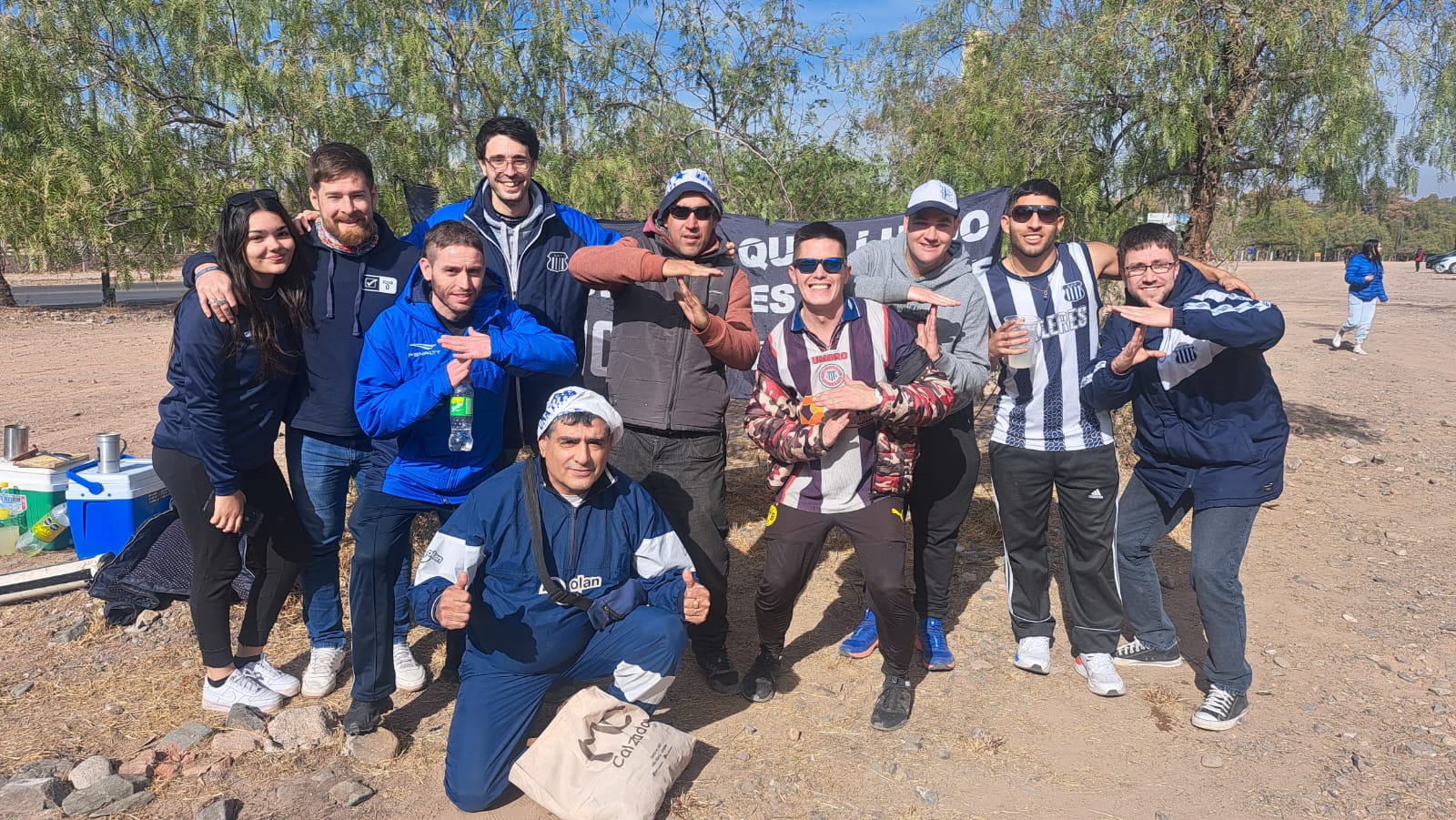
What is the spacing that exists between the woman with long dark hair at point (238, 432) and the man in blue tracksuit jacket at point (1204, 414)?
136 inches

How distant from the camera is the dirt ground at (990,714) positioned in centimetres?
341

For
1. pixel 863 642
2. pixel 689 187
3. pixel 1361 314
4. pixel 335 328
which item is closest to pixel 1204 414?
pixel 863 642

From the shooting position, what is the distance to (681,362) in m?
3.94

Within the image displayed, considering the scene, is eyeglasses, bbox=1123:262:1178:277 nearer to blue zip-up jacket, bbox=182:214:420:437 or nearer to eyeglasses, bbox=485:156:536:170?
eyeglasses, bbox=485:156:536:170

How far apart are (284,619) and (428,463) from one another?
1952 mm

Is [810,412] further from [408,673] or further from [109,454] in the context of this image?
[109,454]

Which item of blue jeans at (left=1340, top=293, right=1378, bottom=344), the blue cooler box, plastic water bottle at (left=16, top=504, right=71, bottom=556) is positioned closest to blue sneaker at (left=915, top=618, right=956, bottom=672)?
the blue cooler box

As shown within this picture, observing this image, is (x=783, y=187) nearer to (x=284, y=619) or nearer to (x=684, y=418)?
(x=684, y=418)

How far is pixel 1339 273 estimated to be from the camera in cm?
4328

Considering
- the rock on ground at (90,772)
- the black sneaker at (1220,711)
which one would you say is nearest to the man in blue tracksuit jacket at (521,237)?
the rock on ground at (90,772)

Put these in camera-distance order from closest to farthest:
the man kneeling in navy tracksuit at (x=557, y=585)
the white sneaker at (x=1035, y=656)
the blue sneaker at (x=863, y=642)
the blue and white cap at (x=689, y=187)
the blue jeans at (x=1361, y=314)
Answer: the man kneeling in navy tracksuit at (x=557, y=585)
the blue and white cap at (x=689, y=187)
the white sneaker at (x=1035, y=656)
the blue sneaker at (x=863, y=642)
the blue jeans at (x=1361, y=314)

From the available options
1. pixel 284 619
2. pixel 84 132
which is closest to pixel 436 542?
pixel 284 619

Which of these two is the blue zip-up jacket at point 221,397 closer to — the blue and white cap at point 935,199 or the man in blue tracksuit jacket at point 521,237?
the man in blue tracksuit jacket at point 521,237

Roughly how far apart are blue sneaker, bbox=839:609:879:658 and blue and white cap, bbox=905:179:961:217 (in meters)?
2.09
